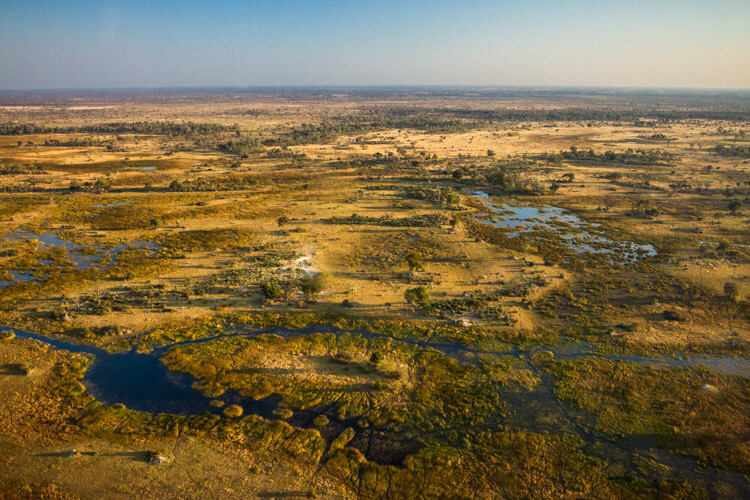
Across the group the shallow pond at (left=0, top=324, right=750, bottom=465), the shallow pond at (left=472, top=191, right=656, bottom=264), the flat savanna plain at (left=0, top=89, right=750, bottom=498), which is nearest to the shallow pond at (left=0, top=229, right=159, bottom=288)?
the flat savanna plain at (left=0, top=89, right=750, bottom=498)

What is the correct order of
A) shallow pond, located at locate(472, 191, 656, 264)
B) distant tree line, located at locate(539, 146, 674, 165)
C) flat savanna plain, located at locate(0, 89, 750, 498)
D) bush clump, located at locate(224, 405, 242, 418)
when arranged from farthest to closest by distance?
distant tree line, located at locate(539, 146, 674, 165) → shallow pond, located at locate(472, 191, 656, 264) → bush clump, located at locate(224, 405, 242, 418) → flat savanna plain, located at locate(0, 89, 750, 498)

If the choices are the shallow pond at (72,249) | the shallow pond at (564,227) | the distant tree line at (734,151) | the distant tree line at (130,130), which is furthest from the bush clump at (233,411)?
the distant tree line at (130,130)

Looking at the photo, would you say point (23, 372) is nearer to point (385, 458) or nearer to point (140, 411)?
point (140, 411)

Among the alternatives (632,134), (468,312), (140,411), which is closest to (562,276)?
(468,312)

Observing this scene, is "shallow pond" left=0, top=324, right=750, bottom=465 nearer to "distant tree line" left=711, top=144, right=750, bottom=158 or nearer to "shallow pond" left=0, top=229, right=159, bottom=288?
"shallow pond" left=0, top=229, right=159, bottom=288

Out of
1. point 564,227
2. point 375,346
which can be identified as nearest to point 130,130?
point 564,227

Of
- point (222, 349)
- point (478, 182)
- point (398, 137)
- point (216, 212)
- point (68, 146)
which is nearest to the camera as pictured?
point (222, 349)
